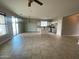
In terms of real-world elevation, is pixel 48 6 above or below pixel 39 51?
above

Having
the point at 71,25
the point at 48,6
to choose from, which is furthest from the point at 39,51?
the point at 71,25

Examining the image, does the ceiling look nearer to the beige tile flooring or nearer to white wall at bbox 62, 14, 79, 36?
the beige tile flooring

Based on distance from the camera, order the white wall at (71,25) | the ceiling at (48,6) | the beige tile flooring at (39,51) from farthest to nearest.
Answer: the white wall at (71,25)
the ceiling at (48,6)
the beige tile flooring at (39,51)

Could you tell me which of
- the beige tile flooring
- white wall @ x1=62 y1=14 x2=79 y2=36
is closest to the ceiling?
the beige tile flooring

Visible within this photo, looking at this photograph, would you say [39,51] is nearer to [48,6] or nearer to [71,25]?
[48,6]

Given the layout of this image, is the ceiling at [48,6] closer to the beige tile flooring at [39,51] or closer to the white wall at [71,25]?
the beige tile flooring at [39,51]

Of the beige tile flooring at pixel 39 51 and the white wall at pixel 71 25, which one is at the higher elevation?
the white wall at pixel 71 25

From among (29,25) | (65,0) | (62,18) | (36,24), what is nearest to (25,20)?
(29,25)

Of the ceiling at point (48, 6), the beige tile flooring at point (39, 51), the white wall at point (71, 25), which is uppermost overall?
the ceiling at point (48, 6)

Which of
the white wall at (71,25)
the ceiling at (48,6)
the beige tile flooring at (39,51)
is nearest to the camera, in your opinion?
the beige tile flooring at (39,51)

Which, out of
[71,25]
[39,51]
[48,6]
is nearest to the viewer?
[39,51]

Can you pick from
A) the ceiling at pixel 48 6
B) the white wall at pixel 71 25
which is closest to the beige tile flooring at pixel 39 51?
the ceiling at pixel 48 6

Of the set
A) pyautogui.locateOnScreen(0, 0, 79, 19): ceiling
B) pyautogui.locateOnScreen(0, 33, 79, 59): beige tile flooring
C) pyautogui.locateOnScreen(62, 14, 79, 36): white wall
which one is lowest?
pyautogui.locateOnScreen(0, 33, 79, 59): beige tile flooring

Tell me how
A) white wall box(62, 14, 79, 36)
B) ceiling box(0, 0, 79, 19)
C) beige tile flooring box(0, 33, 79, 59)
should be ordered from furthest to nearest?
white wall box(62, 14, 79, 36)
ceiling box(0, 0, 79, 19)
beige tile flooring box(0, 33, 79, 59)
